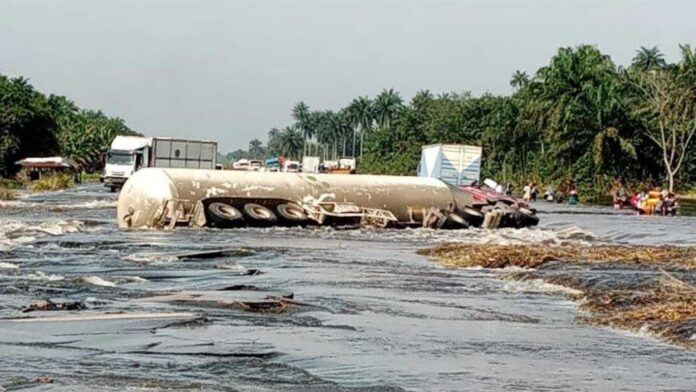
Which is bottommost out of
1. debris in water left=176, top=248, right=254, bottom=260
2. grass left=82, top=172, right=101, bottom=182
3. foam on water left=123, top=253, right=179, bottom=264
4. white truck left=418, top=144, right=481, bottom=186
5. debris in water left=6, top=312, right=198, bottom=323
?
grass left=82, top=172, right=101, bottom=182

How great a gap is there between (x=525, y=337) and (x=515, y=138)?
9432cm

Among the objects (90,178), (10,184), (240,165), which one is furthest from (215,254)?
(90,178)

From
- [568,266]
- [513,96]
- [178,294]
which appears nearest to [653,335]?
[178,294]

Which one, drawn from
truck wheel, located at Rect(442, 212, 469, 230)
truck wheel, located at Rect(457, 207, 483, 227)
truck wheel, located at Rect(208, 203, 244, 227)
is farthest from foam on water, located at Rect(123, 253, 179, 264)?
truck wheel, located at Rect(457, 207, 483, 227)

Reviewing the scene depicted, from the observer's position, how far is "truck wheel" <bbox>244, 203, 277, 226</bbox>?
37250 millimetres

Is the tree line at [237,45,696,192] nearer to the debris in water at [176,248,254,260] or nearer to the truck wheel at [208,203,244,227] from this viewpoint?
the truck wheel at [208,203,244,227]

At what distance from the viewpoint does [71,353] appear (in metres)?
10.5

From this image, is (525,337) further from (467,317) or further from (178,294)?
(178,294)

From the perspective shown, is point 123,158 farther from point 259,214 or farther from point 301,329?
point 301,329

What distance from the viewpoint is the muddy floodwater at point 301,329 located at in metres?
9.87

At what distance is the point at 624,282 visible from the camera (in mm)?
19297

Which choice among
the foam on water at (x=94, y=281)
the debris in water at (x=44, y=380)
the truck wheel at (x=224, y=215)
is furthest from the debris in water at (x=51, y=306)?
the truck wheel at (x=224, y=215)

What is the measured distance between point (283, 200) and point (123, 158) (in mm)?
34826

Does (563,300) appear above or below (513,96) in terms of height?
below
